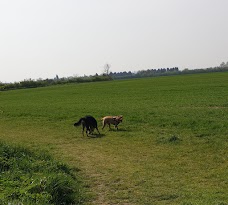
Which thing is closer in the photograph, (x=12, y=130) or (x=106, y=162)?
(x=106, y=162)

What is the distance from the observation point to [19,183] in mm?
6031

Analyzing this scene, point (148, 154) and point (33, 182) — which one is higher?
point (33, 182)

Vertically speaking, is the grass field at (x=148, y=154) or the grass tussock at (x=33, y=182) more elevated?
the grass tussock at (x=33, y=182)

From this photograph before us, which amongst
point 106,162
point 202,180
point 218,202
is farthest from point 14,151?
point 218,202

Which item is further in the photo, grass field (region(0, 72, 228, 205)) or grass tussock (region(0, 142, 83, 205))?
grass field (region(0, 72, 228, 205))

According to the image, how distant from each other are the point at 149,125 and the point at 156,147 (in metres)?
4.28

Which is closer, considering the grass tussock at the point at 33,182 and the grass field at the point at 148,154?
the grass tussock at the point at 33,182

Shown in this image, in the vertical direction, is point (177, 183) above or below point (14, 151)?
below

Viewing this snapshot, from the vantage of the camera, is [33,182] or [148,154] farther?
[148,154]

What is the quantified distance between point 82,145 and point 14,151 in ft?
12.0

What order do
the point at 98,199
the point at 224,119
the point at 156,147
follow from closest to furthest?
the point at 98,199 < the point at 156,147 < the point at 224,119

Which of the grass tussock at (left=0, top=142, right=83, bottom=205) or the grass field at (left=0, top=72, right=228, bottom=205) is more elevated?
the grass tussock at (left=0, top=142, right=83, bottom=205)

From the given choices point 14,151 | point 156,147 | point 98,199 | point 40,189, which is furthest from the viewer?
point 156,147

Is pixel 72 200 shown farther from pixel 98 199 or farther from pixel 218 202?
pixel 218 202
